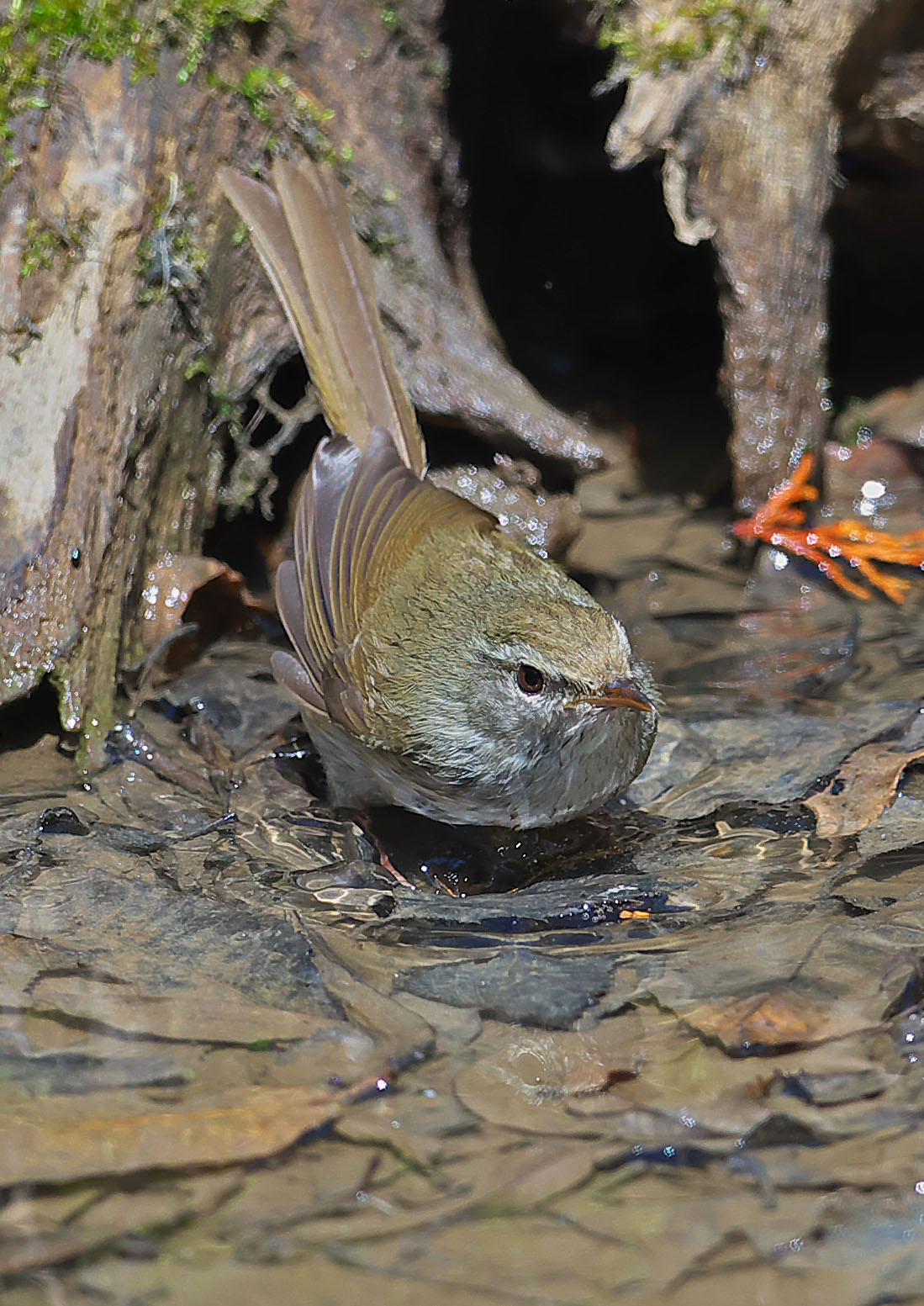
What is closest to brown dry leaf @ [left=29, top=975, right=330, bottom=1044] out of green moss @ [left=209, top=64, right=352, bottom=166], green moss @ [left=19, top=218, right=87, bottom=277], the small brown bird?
the small brown bird

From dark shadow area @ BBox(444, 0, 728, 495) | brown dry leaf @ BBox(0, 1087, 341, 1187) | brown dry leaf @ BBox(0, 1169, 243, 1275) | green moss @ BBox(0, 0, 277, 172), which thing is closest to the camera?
brown dry leaf @ BBox(0, 1169, 243, 1275)

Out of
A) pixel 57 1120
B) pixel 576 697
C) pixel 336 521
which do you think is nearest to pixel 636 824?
pixel 576 697

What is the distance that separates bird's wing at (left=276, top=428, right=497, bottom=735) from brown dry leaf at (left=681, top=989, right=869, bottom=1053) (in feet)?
6.36

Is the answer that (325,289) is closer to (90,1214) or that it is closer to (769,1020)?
(769,1020)

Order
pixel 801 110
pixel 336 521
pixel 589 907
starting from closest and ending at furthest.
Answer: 1. pixel 589 907
2. pixel 336 521
3. pixel 801 110

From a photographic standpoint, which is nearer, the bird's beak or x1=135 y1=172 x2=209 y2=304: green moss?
the bird's beak

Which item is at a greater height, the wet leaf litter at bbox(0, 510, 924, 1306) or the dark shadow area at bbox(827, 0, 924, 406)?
the dark shadow area at bbox(827, 0, 924, 406)

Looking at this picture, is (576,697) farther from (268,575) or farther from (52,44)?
(52,44)

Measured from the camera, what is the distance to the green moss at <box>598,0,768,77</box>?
520 cm

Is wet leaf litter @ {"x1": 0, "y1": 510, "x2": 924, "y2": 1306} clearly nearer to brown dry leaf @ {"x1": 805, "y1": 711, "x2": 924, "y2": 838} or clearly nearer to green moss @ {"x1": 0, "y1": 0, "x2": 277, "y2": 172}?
brown dry leaf @ {"x1": 805, "y1": 711, "x2": 924, "y2": 838}

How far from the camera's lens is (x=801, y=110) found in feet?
17.7

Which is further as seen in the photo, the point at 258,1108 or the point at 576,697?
the point at 576,697

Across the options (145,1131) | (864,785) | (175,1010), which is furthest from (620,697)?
(145,1131)

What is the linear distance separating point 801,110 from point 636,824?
11.0 ft
